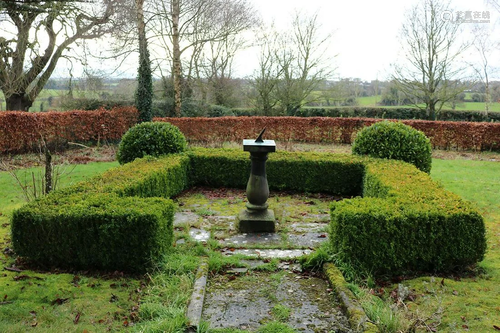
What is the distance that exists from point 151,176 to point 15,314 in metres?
3.67

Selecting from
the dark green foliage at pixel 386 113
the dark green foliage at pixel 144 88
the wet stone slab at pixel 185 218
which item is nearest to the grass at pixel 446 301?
the wet stone slab at pixel 185 218

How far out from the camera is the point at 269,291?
435 cm

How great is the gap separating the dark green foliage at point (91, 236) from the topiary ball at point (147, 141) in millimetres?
4565

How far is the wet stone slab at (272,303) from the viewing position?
3.70 metres

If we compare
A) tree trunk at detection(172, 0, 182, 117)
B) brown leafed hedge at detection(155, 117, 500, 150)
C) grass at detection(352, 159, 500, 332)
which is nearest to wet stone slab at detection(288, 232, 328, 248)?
grass at detection(352, 159, 500, 332)

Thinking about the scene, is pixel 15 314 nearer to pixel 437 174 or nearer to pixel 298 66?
pixel 437 174

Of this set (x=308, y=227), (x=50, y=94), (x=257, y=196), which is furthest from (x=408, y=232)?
(x=50, y=94)

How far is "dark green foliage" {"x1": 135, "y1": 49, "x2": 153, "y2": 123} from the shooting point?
17266mm

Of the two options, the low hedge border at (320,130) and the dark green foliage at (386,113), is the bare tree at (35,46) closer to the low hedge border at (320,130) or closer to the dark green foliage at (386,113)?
the low hedge border at (320,130)

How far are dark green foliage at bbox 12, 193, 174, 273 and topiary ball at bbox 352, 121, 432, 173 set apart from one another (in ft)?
Answer: 19.2

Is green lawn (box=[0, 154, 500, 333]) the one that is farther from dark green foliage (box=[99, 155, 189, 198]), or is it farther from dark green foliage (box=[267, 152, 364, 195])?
dark green foliage (box=[267, 152, 364, 195])

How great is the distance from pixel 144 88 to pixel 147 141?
8728mm

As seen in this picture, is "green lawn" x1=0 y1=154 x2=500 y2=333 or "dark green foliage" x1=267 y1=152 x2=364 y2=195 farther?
"dark green foliage" x1=267 y1=152 x2=364 y2=195

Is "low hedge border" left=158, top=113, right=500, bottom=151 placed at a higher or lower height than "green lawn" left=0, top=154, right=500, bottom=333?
higher
